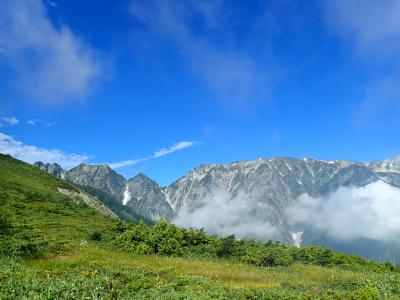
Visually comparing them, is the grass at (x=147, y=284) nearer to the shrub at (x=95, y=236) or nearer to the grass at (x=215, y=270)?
the grass at (x=215, y=270)

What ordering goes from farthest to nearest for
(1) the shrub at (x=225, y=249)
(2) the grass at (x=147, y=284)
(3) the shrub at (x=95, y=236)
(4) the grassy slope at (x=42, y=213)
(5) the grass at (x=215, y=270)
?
1. (3) the shrub at (x=95, y=236)
2. (1) the shrub at (x=225, y=249)
3. (4) the grassy slope at (x=42, y=213)
4. (5) the grass at (x=215, y=270)
5. (2) the grass at (x=147, y=284)

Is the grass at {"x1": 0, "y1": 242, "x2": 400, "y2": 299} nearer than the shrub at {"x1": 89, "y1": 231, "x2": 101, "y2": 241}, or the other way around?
the grass at {"x1": 0, "y1": 242, "x2": 400, "y2": 299}

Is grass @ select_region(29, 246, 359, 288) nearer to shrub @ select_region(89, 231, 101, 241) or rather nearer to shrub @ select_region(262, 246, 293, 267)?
shrub @ select_region(262, 246, 293, 267)

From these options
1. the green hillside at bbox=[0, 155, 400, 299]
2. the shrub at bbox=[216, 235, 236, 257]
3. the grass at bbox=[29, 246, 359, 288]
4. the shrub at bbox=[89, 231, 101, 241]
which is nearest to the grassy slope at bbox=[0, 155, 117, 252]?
the green hillside at bbox=[0, 155, 400, 299]

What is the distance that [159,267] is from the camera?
93.6ft

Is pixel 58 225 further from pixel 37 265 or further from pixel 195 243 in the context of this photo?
pixel 37 265

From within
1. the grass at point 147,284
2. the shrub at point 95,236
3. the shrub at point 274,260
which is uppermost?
the shrub at point 274,260

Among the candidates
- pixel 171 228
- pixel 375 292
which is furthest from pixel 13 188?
pixel 375 292

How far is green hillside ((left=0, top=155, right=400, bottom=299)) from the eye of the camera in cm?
1533

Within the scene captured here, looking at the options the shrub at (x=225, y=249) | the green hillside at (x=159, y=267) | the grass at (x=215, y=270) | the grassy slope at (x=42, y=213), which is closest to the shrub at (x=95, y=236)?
the green hillside at (x=159, y=267)

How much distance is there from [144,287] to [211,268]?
13.5m

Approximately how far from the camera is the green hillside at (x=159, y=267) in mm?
15325

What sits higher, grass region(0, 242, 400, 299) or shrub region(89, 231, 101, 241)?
shrub region(89, 231, 101, 241)

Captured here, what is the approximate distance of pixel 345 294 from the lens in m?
16.3
